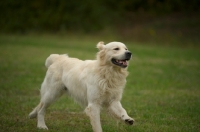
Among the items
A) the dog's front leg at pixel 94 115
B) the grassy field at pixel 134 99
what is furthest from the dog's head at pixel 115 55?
the grassy field at pixel 134 99

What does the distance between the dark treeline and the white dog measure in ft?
87.7

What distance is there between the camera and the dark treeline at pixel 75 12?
34094 mm

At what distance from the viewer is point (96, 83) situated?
6.23 metres

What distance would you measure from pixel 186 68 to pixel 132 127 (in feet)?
32.3

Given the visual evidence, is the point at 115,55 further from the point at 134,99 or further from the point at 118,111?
the point at 134,99

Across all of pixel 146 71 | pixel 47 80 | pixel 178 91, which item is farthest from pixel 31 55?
pixel 47 80

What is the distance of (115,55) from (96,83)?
2.11 ft

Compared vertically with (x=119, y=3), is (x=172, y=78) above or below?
below

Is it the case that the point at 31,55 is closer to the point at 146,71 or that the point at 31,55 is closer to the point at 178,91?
the point at 146,71

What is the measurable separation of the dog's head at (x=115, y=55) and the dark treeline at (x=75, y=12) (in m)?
27.2

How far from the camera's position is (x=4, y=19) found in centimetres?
3466

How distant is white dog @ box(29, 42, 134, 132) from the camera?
615 cm

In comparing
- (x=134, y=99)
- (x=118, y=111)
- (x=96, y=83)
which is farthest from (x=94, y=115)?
(x=134, y=99)

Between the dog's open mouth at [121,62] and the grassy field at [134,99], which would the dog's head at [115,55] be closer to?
the dog's open mouth at [121,62]
